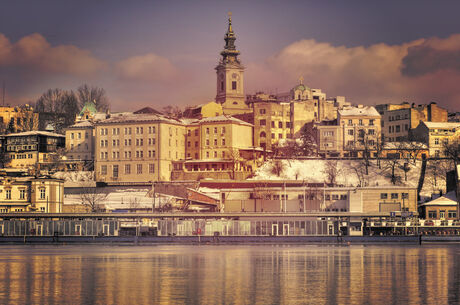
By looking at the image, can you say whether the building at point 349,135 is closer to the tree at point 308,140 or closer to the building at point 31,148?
the tree at point 308,140

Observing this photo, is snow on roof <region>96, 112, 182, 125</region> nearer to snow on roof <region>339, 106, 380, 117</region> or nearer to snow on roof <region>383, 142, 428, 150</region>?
snow on roof <region>339, 106, 380, 117</region>

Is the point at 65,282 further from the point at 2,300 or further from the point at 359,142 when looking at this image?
the point at 359,142

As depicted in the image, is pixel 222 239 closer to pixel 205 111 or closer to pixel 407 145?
pixel 407 145

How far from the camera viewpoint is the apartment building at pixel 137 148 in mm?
165250

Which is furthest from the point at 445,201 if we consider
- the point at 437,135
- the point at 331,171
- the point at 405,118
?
the point at 405,118

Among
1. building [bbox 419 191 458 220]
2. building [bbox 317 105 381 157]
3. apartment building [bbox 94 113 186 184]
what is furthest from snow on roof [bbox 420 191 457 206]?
apartment building [bbox 94 113 186 184]

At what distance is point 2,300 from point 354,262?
36073 mm

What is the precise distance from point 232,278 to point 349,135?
119m

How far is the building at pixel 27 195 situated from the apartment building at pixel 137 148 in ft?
86.5

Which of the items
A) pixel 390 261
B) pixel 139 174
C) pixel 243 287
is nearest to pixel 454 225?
pixel 390 261

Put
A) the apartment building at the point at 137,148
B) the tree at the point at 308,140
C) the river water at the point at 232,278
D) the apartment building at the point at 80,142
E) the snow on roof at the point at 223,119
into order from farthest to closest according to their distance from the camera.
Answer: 1. the apartment building at the point at 80,142
2. the tree at the point at 308,140
3. the snow on roof at the point at 223,119
4. the apartment building at the point at 137,148
5. the river water at the point at 232,278

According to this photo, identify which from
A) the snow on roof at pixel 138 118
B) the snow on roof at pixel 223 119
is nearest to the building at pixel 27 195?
the snow on roof at pixel 138 118

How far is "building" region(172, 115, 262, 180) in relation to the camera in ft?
531

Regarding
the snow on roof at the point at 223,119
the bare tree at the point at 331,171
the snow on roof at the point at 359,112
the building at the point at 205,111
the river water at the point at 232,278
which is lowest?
the river water at the point at 232,278
